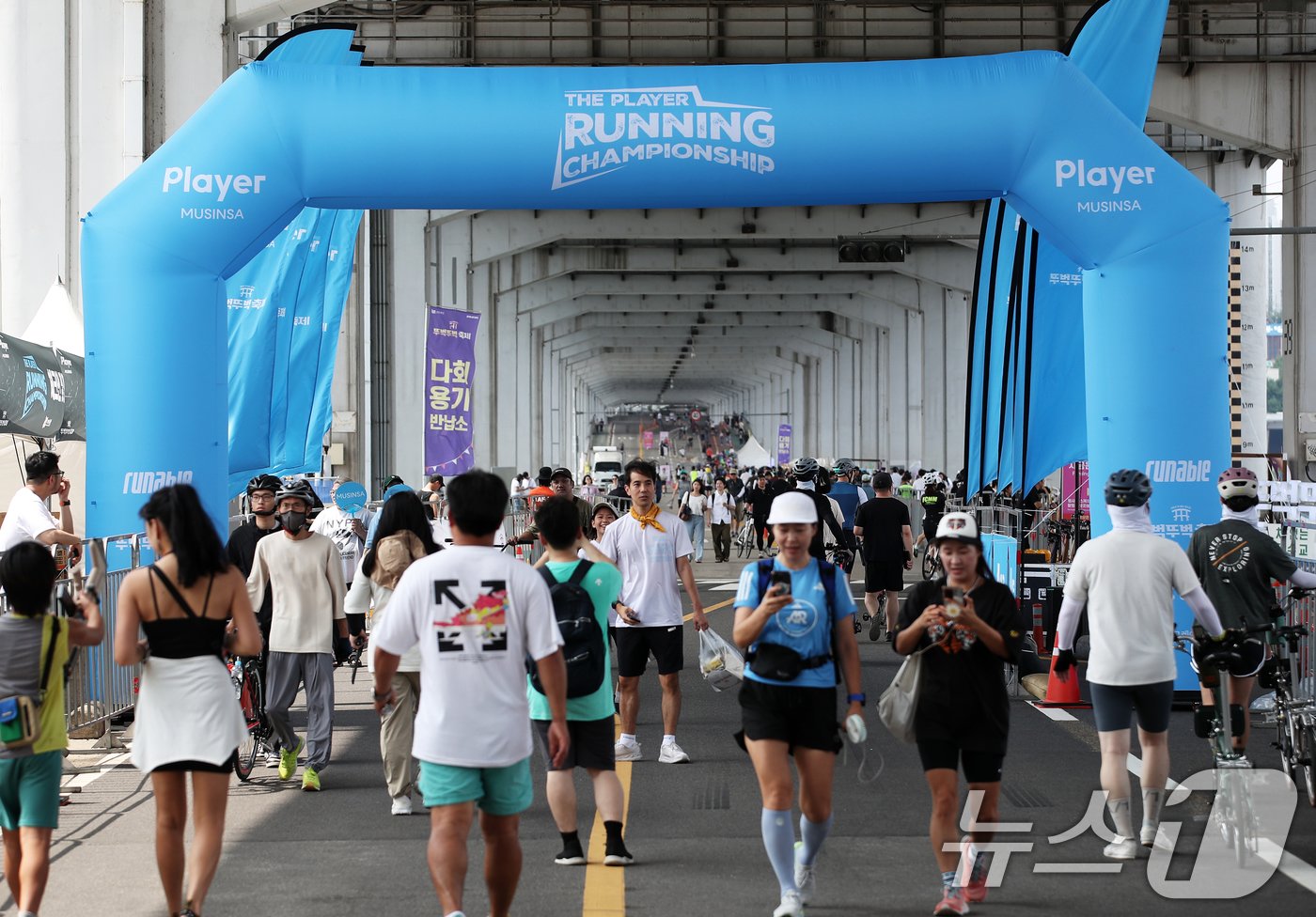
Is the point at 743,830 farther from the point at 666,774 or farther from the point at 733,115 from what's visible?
the point at 733,115

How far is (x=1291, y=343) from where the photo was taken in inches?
1195

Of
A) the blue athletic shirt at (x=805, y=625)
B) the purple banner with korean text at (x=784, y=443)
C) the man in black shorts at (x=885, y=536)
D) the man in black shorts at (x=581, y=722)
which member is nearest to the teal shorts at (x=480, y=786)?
the blue athletic shirt at (x=805, y=625)

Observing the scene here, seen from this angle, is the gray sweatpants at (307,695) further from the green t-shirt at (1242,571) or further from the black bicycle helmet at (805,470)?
the black bicycle helmet at (805,470)

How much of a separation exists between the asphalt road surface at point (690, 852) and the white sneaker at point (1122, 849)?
60 mm

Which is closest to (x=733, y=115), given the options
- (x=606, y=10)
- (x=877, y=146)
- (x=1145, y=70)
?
(x=877, y=146)

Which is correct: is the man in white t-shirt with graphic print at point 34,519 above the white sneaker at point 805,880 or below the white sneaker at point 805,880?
above

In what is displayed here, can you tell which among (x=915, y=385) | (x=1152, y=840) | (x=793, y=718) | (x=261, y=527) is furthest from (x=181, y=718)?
(x=915, y=385)

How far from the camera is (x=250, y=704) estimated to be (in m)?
9.90

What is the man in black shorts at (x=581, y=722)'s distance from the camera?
7.23 metres

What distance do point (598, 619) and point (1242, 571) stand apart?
161 inches

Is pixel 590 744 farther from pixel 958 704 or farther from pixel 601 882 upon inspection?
pixel 958 704

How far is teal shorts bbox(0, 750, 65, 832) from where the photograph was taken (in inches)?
236

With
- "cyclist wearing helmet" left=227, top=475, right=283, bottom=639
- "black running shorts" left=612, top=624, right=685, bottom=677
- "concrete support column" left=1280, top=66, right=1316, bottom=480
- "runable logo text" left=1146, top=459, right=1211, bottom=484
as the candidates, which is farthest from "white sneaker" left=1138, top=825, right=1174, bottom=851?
"concrete support column" left=1280, top=66, right=1316, bottom=480

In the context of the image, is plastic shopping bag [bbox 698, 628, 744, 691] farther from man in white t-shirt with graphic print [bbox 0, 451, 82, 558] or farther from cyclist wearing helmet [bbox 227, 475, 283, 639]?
man in white t-shirt with graphic print [bbox 0, 451, 82, 558]
